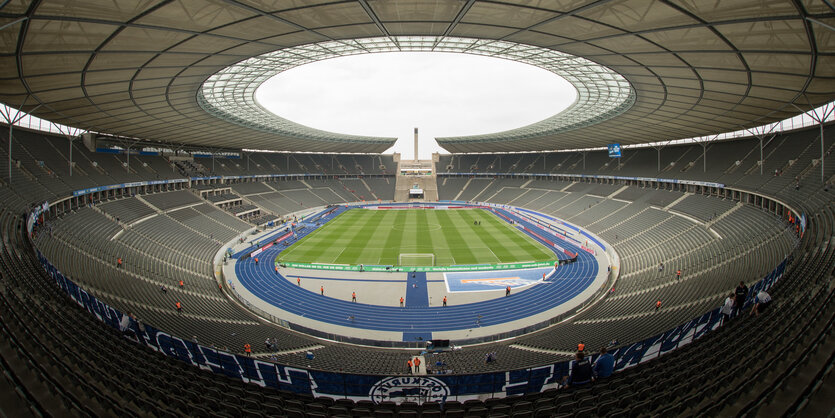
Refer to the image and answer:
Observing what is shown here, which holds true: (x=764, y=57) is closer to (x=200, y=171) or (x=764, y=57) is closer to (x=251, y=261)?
(x=251, y=261)

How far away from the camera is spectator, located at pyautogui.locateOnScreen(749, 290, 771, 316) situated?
10.3 metres

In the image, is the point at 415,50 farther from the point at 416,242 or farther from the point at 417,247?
the point at 416,242

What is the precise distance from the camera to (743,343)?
8.27 metres

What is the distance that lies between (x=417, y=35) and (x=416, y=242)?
26954 millimetres

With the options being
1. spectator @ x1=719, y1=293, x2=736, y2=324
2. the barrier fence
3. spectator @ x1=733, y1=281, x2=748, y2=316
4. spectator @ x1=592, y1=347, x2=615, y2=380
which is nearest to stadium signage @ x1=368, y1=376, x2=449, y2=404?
the barrier fence

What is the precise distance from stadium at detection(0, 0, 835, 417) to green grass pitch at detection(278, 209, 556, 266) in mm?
533

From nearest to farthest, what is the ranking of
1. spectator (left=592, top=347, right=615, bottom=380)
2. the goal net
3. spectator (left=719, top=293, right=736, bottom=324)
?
spectator (left=592, top=347, right=615, bottom=380), spectator (left=719, top=293, right=736, bottom=324), the goal net

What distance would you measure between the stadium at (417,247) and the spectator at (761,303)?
13 cm

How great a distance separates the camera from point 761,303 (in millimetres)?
10438

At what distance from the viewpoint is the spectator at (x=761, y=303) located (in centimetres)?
1032

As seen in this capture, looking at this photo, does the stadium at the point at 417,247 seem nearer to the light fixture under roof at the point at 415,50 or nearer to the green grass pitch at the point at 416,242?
the light fixture under roof at the point at 415,50

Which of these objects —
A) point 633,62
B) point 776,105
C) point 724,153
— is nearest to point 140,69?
point 633,62

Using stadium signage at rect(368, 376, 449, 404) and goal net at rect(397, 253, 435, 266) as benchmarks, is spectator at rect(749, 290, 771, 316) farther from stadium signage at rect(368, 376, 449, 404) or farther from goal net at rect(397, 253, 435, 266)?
goal net at rect(397, 253, 435, 266)

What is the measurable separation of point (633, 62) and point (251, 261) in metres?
32.2
